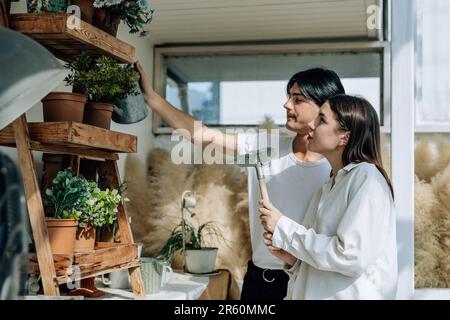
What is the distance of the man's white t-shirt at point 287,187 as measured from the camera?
2244mm

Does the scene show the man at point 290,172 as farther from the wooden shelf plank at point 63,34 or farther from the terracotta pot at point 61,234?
the terracotta pot at point 61,234

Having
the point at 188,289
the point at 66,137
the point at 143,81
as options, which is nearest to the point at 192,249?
the point at 188,289

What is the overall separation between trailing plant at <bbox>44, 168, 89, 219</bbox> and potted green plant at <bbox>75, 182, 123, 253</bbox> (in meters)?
0.03

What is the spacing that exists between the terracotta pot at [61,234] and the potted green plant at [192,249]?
130cm

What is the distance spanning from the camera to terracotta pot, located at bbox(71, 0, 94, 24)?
74.4 inches

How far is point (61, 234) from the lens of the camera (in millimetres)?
1812

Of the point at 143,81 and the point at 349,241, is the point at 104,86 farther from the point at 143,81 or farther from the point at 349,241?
the point at 349,241

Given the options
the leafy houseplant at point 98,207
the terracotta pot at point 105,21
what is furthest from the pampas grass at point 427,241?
the terracotta pot at point 105,21

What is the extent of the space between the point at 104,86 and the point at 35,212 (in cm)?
52

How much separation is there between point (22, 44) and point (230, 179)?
8.19ft

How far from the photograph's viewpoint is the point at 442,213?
10.4 ft

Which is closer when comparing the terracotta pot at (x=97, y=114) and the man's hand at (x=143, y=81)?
the terracotta pot at (x=97, y=114)
